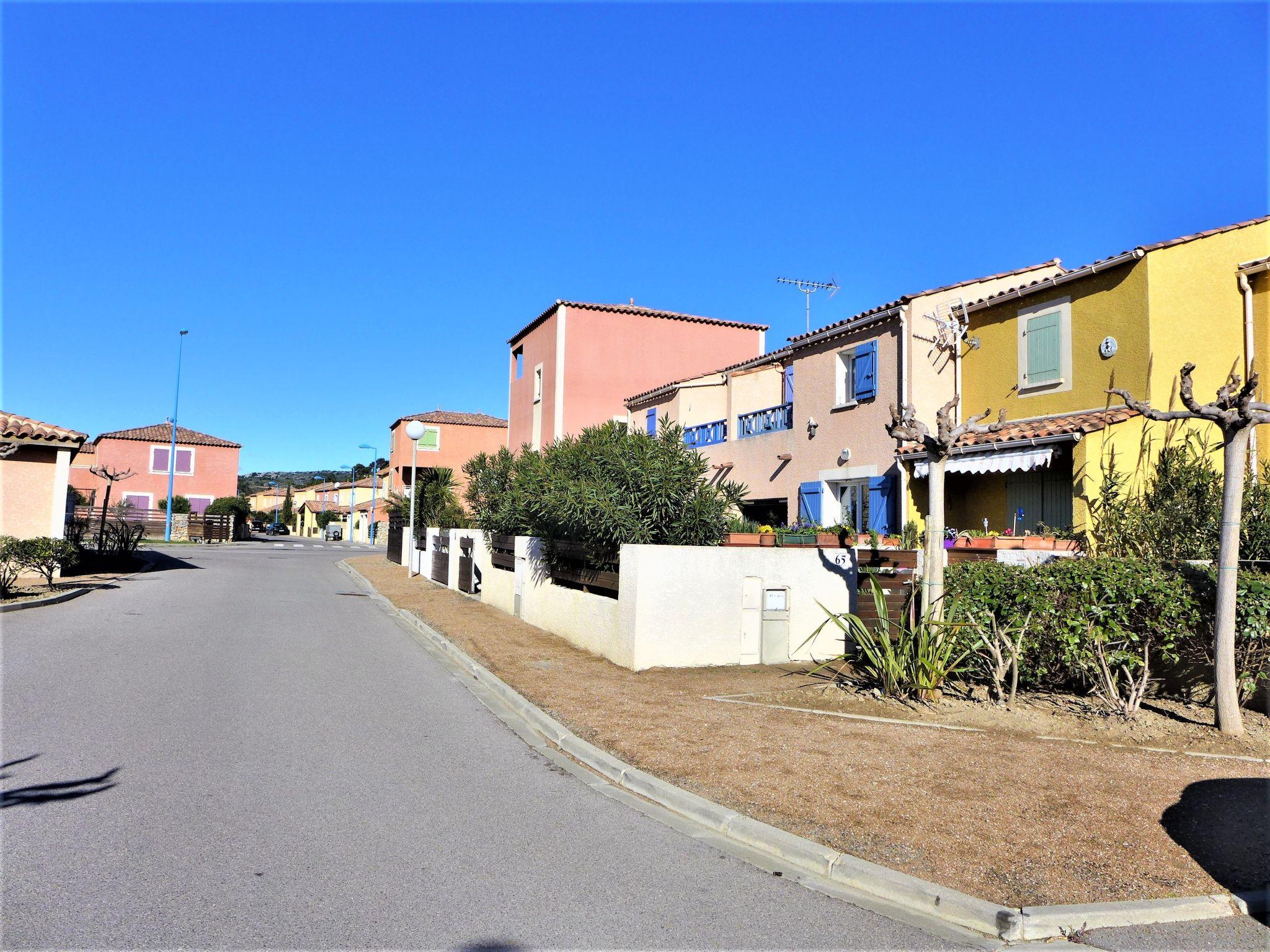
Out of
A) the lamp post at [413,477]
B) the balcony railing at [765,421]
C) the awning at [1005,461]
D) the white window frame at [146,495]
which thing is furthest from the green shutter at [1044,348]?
the white window frame at [146,495]

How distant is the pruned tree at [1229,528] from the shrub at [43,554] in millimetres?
19814

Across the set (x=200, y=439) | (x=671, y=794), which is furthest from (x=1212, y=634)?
(x=200, y=439)

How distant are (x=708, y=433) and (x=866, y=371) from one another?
6.93 meters

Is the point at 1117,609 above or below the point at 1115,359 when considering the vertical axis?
below

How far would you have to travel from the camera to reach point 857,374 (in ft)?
56.6

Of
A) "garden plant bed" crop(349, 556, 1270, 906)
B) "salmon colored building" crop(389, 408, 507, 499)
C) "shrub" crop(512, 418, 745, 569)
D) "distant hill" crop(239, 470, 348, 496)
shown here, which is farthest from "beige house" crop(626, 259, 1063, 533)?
"distant hill" crop(239, 470, 348, 496)

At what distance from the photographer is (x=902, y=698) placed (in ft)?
27.1

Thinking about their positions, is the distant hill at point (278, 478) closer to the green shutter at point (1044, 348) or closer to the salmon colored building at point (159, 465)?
the salmon colored building at point (159, 465)

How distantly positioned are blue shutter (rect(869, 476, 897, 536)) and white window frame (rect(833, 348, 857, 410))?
7.19ft

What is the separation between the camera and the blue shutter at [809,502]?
18.1 m

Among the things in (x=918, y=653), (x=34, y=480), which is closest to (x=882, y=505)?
(x=918, y=653)

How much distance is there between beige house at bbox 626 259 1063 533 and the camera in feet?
52.6

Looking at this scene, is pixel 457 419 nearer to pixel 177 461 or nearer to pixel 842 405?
pixel 177 461

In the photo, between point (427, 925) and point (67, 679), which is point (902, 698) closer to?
point (427, 925)
